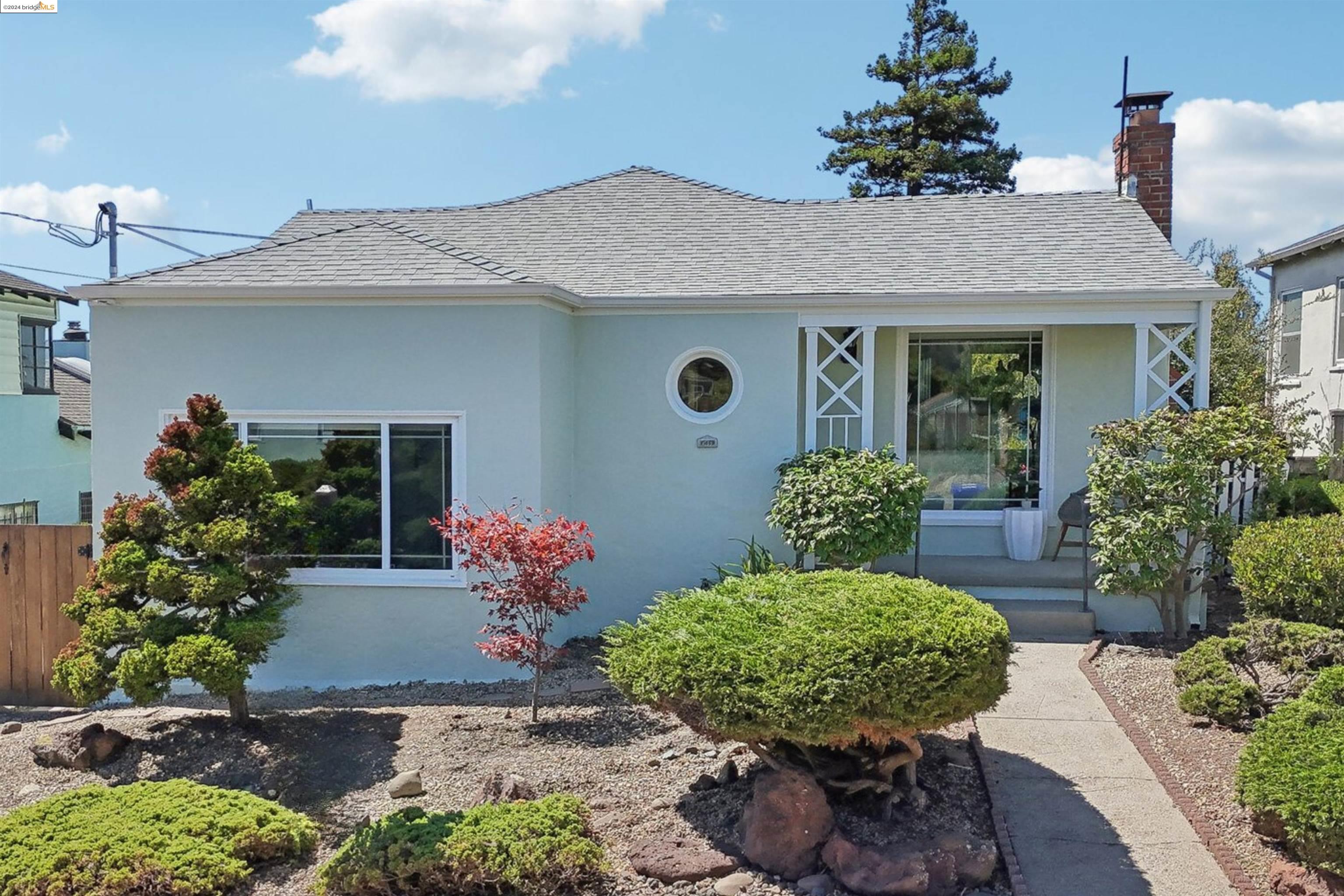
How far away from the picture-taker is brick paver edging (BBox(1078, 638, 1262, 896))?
4.60m

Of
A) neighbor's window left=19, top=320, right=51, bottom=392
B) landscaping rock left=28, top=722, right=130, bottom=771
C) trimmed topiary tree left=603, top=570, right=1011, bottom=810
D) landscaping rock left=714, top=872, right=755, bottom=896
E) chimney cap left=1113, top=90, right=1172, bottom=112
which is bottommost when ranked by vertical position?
landscaping rock left=28, top=722, right=130, bottom=771

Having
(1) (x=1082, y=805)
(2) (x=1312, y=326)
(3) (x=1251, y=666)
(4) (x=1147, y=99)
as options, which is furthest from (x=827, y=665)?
(2) (x=1312, y=326)

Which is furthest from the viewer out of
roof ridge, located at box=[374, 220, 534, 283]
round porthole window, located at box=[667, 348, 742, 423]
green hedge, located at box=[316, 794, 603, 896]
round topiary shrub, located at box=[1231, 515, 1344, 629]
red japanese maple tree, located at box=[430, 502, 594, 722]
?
round porthole window, located at box=[667, 348, 742, 423]

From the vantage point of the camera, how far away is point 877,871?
4477 millimetres

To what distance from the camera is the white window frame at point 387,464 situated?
27.3 ft

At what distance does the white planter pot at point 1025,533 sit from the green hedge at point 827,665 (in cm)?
535

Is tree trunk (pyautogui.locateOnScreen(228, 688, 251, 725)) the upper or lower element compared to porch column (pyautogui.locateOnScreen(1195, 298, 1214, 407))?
lower

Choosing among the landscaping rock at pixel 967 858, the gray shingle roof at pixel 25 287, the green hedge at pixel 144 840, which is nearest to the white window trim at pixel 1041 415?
the landscaping rock at pixel 967 858

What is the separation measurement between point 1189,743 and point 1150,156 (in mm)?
8586

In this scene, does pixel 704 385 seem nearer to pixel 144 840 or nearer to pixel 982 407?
pixel 982 407

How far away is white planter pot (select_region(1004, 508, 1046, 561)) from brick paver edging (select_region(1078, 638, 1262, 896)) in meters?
2.32

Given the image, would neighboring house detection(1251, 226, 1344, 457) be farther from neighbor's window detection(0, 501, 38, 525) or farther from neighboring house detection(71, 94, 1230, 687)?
neighbor's window detection(0, 501, 38, 525)

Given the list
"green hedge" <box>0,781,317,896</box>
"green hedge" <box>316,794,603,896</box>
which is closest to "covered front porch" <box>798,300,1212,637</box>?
"green hedge" <box>316,794,603,896</box>

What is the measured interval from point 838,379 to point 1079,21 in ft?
17.3
